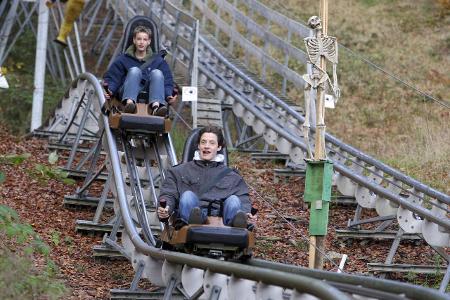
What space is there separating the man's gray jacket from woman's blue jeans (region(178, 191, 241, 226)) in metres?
0.12

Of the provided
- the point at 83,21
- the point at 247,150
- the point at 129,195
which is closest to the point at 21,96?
the point at 83,21

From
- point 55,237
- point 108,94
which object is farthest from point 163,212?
point 108,94

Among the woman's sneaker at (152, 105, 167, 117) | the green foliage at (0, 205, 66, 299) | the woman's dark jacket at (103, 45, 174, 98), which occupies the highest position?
the woman's dark jacket at (103, 45, 174, 98)

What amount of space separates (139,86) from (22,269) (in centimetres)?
464

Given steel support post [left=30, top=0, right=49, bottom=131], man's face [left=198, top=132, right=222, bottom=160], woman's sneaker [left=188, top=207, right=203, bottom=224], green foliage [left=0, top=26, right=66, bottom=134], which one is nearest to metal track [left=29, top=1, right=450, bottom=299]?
woman's sneaker [left=188, top=207, right=203, bottom=224]

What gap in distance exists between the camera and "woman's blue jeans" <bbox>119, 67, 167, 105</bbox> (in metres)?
13.0

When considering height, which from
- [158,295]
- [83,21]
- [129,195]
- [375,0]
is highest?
[375,0]

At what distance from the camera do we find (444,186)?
56.3 feet

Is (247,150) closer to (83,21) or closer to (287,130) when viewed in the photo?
(287,130)

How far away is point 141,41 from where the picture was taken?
13.5m

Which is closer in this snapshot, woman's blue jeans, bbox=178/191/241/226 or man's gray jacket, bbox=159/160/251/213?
woman's blue jeans, bbox=178/191/241/226

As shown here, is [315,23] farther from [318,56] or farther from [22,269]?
[22,269]

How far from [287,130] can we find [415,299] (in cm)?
1074

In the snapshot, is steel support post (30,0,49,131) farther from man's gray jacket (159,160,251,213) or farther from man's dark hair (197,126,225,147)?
man's gray jacket (159,160,251,213)
